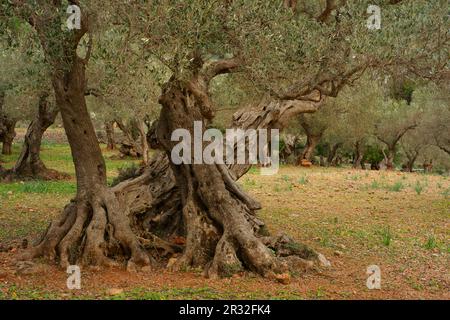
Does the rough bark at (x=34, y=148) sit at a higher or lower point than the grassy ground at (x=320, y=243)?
higher

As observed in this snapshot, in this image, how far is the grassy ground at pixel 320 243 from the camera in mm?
7465

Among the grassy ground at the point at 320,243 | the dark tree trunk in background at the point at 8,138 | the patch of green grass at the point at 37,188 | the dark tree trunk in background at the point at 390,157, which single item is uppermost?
the dark tree trunk in background at the point at 8,138

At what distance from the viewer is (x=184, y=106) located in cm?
938

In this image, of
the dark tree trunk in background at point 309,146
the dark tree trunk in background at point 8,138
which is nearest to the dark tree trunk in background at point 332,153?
the dark tree trunk in background at point 309,146

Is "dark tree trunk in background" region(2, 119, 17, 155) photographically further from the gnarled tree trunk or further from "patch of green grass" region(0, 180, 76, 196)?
the gnarled tree trunk

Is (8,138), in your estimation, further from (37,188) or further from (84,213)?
(84,213)

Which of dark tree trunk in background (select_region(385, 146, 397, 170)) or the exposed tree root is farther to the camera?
dark tree trunk in background (select_region(385, 146, 397, 170))

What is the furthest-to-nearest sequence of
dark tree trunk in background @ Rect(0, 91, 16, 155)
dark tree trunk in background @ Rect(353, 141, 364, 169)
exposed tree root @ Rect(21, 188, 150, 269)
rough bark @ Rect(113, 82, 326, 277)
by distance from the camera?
dark tree trunk in background @ Rect(353, 141, 364, 169) → dark tree trunk in background @ Rect(0, 91, 16, 155) → exposed tree root @ Rect(21, 188, 150, 269) → rough bark @ Rect(113, 82, 326, 277)

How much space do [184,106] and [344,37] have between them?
290cm

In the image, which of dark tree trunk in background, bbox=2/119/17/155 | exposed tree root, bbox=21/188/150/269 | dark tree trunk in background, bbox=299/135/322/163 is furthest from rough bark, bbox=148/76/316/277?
dark tree trunk in background, bbox=299/135/322/163

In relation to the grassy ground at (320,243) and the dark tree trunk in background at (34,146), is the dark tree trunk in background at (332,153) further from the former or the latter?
the dark tree trunk in background at (34,146)

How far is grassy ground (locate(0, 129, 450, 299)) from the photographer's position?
746 cm

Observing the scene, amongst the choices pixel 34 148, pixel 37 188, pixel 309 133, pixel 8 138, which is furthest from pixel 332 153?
pixel 37 188

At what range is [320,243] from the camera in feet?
35.6
